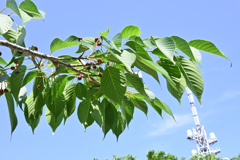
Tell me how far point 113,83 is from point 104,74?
0.16 feet

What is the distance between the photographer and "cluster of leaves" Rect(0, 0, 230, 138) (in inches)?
39.7

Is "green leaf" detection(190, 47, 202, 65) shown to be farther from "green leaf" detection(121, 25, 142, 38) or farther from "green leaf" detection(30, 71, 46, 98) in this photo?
"green leaf" detection(30, 71, 46, 98)

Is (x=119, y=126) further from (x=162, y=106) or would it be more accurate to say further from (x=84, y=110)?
(x=162, y=106)

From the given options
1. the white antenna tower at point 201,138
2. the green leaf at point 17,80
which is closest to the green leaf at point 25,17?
the green leaf at point 17,80

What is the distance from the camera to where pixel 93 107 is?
1386 mm

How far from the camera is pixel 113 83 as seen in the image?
1110mm

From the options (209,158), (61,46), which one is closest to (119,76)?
(61,46)

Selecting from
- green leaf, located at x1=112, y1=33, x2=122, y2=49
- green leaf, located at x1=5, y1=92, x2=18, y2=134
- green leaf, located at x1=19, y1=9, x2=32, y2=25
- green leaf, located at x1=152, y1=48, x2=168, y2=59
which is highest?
green leaf, located at x1=19, y1=9, x2=32, y2=25

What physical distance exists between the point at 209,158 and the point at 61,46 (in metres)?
12.1

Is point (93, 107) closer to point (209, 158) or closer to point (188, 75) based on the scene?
point (188, 75)

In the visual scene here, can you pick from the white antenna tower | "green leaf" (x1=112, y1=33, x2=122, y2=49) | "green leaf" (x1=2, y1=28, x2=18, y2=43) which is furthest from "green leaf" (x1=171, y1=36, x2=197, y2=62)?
the white antenna tower

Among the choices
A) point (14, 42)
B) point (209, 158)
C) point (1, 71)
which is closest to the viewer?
point (14, 42)

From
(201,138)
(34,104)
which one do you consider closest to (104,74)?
(34,104)

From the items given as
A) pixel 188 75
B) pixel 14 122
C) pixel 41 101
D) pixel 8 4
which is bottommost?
pixel 14 122
